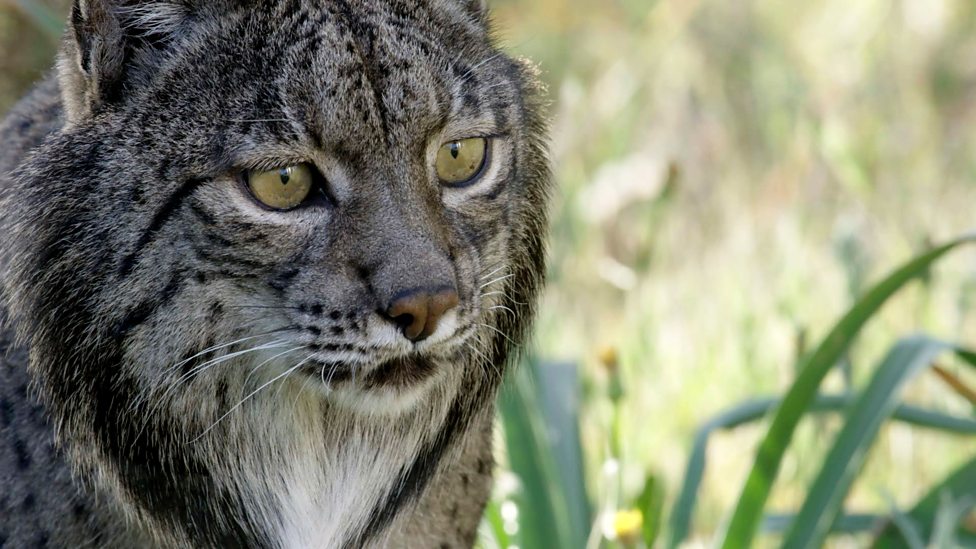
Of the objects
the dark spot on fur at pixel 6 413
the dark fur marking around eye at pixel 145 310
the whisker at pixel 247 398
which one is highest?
the dark fur marking around eye at pixel 145 310

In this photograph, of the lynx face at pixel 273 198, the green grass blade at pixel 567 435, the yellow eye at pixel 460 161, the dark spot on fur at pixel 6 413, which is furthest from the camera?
the green grass blade at pixel 567 435

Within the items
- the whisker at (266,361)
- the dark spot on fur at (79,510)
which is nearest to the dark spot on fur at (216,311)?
the whisker at (266,361)

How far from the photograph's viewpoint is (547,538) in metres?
4.27

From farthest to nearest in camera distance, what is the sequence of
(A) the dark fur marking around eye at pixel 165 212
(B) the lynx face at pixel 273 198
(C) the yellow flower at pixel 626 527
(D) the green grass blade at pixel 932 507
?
(D) the green grass blade at pixel 932 507, (C) the yellow flower at pixel 626 527, (A) the dark fur marking around eye at pixel 165 212, (B) the lynx face at pixel 273 198

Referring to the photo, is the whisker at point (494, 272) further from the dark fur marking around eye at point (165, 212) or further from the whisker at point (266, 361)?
the dark fur marking around eye at point (165, 212)

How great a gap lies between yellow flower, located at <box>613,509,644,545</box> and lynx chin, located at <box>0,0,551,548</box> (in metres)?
0.59

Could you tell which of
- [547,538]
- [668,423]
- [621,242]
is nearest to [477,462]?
[547,538]

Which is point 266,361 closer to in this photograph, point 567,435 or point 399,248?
point 399,248

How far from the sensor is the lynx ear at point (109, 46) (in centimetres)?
321

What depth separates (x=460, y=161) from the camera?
3.33 metres

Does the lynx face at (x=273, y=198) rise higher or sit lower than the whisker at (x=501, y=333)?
higher

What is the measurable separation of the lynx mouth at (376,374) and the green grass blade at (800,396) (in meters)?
1.23

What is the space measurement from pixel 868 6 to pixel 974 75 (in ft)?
2.78

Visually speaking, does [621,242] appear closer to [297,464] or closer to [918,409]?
[918,409]
